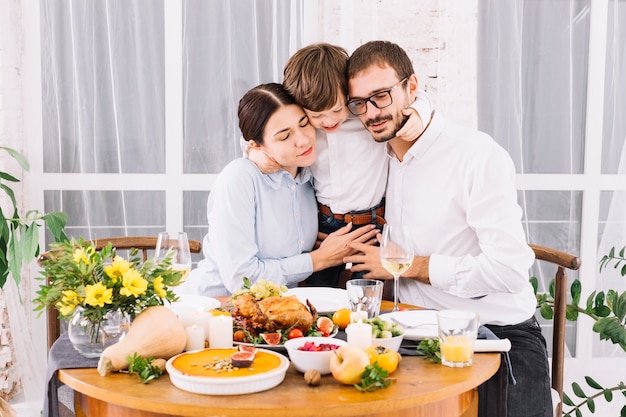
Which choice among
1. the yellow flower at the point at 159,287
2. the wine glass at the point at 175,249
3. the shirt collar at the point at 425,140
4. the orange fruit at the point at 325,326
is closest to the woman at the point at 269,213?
the shirt collar at the point at 425,140

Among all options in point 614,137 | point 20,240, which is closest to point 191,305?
point 20,240

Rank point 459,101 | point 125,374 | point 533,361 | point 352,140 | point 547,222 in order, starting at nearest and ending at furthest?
point 125,374
point 533,361
point 352,140
point 459,101
point 547,222

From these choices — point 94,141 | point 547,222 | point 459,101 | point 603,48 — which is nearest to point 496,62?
point 459,101

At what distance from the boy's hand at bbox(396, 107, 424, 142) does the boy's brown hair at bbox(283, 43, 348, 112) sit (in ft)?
0.72

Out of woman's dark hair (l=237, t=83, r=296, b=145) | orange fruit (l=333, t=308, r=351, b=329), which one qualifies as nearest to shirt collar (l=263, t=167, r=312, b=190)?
woman's dark hair (l=237, t=83, r=296, b=145)

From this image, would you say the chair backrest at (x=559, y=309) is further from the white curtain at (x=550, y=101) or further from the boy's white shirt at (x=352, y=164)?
the white curtain at (x=550, y=101)

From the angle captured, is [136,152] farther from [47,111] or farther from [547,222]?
[547,222]

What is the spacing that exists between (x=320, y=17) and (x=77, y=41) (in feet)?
3.67

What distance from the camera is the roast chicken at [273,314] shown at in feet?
5.41

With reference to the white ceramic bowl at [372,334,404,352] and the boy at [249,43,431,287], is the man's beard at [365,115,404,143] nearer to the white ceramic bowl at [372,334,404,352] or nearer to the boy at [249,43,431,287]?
the boy at [249,43,431,287]

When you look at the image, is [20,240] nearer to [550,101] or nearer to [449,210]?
[449,210]

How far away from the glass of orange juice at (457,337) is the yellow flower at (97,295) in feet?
2.27

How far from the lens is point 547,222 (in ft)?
11.3

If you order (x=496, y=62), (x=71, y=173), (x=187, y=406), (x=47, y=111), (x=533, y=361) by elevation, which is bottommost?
(x=533, y=361)
